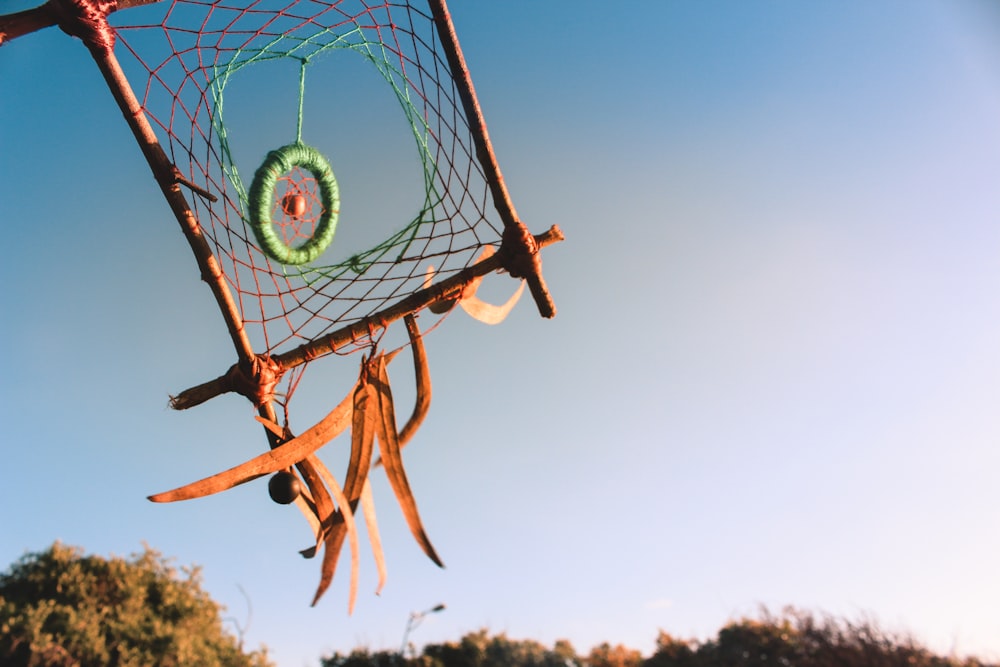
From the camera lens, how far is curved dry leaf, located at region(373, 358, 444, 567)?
62.1 inches

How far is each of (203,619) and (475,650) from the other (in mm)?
5151

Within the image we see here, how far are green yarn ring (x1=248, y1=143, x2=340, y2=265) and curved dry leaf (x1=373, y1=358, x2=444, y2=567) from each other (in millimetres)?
612

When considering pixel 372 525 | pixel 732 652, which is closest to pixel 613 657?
pixel 732 652

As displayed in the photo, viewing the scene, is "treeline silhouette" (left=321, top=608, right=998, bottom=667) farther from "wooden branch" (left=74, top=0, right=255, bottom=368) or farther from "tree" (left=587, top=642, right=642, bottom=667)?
"wooden branch" (left=74, top=0, right=255, bottom=368)

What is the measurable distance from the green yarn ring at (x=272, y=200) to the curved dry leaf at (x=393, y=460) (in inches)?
24.1

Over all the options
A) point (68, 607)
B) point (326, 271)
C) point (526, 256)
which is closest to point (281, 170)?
point (326, 271)

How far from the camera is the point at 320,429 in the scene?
1691mm

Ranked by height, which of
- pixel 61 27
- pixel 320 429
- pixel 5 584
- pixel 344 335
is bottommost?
pixel 320 429

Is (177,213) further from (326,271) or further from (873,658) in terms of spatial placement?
(873,658)

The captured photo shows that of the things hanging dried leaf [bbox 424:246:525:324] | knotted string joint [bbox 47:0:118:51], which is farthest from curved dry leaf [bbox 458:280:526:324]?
knotted string joint [bbox 47:0:118:51]

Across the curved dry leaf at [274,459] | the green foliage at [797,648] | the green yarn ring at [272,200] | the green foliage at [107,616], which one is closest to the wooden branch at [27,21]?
the green yarn ring at [272,200]

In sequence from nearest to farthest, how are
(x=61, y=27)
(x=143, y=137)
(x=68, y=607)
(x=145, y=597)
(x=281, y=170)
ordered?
(x=61, y=27) < (x=143, y=137) < (x=281, y=170) < (x=68, y=607) < (x=145, y=597)

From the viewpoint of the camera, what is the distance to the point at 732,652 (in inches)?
390

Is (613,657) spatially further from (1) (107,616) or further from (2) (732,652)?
(1) (107,616)
